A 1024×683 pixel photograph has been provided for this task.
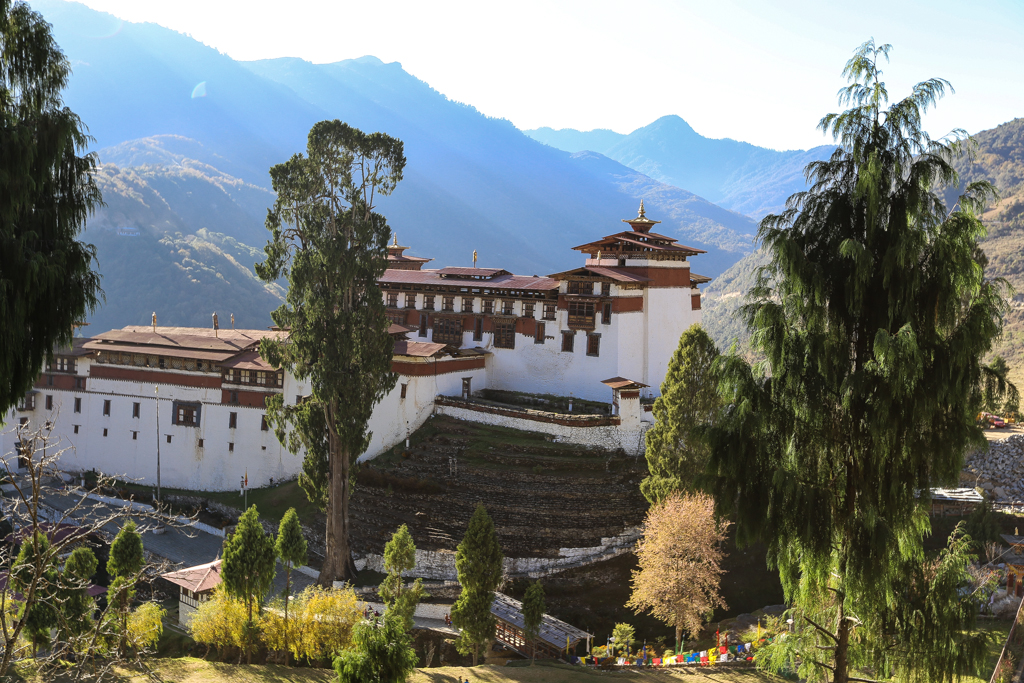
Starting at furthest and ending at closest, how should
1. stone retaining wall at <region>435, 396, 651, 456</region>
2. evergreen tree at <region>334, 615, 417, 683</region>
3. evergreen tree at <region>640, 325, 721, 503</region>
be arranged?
stone retaining wall at <region>435, 396, 651, 456</region> < evergreen tree at <region>640, 325, 721, 503</region> < evergreen tree at <region>334, 615, 417, 683</region>

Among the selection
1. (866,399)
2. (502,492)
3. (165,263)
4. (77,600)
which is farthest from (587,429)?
(165,263)

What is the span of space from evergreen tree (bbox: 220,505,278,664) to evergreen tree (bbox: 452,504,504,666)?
6.06m

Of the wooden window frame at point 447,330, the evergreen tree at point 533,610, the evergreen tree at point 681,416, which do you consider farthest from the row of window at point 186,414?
the evergreen tree at point 533,610

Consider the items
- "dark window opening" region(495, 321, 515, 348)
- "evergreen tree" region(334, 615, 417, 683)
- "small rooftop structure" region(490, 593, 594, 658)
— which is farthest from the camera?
"dark window opening" region(495, 321, 515, 348)

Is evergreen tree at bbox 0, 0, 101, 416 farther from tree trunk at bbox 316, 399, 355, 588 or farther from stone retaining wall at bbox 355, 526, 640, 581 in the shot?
stone retaining wall at bbox 355, 526, 640, 581

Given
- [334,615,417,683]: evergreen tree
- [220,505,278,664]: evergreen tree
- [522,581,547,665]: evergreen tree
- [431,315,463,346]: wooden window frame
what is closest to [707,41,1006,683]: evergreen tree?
[334,615,417,683]: evergreen tree

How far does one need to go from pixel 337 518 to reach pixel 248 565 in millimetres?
8184

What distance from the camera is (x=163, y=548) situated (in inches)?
1499

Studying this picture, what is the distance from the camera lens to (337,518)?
31438mm

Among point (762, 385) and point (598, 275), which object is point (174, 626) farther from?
point (762, 385)

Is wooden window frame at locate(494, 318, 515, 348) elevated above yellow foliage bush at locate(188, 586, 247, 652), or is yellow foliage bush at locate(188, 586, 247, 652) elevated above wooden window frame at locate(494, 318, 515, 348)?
wooden window frame at locate(494, 318, 515, 348)

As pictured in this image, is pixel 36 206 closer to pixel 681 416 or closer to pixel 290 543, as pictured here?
pixel 290 543

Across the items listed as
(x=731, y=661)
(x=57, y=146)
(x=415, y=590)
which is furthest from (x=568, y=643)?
(x=57, y=146)

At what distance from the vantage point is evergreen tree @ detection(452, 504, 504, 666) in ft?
74.7
